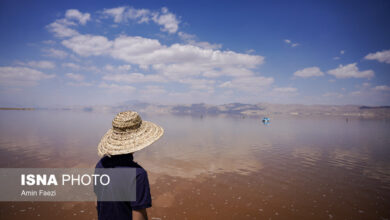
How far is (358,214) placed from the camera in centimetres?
835

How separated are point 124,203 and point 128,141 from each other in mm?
815

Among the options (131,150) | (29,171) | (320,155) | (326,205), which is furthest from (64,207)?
(320,155)

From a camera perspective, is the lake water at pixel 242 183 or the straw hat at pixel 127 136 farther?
the lake water at pixel 242 183

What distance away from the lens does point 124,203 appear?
8.55 ft

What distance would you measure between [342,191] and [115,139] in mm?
12724

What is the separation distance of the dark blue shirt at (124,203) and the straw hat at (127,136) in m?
0.14

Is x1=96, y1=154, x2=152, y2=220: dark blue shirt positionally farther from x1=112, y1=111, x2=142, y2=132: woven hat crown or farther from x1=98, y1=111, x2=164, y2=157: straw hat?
x1=112, y1=111, x2=142, y2=132: woven hat crown

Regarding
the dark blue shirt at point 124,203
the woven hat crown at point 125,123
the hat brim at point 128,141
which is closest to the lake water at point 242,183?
the dark blue shirt at point 124,203

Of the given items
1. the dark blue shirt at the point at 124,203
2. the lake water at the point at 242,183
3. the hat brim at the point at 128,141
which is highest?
the hat brim at the point at 128,141

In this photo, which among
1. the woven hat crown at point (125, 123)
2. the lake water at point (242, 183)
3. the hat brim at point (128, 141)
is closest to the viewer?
the hat brim at point (128, 141)

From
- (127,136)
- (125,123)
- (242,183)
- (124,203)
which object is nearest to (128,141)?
(127,136)

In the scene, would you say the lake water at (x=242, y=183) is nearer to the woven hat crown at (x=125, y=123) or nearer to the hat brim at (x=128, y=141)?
the hat brim at (x=128, y=141)

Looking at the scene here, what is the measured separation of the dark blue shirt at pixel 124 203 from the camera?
7.77 ft

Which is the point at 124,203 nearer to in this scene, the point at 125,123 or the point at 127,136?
the point at 127,136
